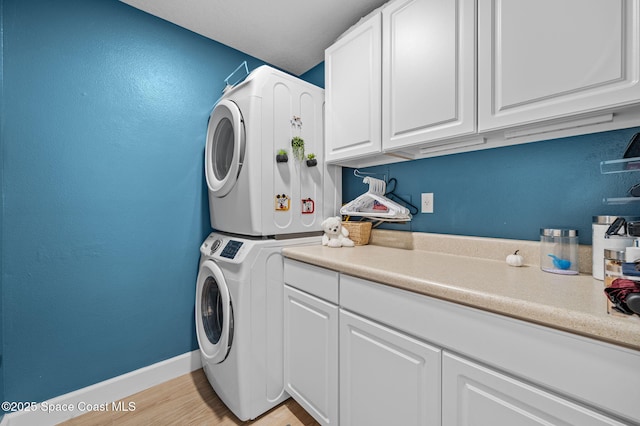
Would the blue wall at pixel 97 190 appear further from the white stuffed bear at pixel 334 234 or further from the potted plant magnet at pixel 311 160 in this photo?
the white stuffed bear at pixel 334 234

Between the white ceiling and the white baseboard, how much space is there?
2456mm

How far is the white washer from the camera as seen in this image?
141 cm

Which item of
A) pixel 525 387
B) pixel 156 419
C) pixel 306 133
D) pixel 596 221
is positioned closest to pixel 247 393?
pixel 156 419

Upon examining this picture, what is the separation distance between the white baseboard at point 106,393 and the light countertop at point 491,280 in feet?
4.19

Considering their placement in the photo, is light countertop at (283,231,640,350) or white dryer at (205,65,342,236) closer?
light countertop at (283,231,640,350)

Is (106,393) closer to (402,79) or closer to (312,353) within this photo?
(312,353)

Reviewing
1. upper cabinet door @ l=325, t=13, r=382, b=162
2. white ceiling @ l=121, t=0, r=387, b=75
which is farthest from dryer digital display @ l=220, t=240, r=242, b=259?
white ceiling @ l=121, t=0, r=387, b=75

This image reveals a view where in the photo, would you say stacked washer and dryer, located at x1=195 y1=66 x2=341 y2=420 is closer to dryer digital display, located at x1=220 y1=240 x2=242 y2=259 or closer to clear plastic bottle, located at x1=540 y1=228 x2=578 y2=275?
dryer digital display, located at x1=220 y1=240 x2=242 y2=259

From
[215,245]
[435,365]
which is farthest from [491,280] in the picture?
[215,245]

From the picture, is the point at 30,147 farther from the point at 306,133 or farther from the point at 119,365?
the point at 306,133

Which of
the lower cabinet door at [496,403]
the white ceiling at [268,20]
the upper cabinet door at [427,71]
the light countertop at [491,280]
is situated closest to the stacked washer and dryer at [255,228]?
the light countertop at [491,280]

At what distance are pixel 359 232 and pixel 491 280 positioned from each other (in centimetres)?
91

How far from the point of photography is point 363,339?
110 centimetres

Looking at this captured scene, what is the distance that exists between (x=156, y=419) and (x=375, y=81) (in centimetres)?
233
